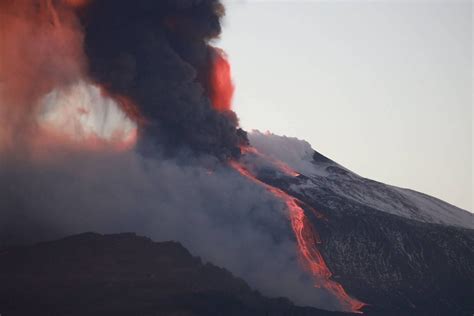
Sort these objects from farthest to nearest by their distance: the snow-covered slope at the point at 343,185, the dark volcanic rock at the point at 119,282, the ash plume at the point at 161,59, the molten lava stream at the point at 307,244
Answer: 1. the snow-covered slope at the point at 343,185
2. the ash plume at the point at 161,59
3. the molten lava stream at the point at 307,244
4. the dark volcanic rock at the point at 119,282

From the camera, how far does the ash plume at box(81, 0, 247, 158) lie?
84.9 metres

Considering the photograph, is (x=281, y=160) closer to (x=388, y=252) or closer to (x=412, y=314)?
(x=388, y=252)

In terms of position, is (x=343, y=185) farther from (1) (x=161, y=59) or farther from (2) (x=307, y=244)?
(1) (x=161, y=59)

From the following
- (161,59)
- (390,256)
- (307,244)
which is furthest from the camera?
(390,256)

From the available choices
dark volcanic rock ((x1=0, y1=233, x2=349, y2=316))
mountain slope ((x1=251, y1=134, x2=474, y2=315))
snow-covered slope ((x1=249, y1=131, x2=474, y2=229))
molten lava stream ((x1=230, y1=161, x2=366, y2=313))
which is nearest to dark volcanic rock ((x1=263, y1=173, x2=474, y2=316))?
mountain slope ((x1=251, y1=134, x2=474, y2=315))

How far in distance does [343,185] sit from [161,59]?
3474cm

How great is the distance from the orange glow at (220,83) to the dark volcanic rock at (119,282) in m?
21.9

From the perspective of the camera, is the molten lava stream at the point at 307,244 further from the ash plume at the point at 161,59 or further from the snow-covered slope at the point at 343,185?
the ash plume at the point at 161,59

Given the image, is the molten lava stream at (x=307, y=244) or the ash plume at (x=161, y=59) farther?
the ash plume at (x=161, y=59)

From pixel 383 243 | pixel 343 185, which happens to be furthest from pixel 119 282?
pixel 343 185

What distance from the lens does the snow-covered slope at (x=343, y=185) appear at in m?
104

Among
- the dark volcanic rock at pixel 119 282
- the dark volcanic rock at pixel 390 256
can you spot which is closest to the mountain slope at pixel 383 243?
the dark volcanic rock at pixel 390 256

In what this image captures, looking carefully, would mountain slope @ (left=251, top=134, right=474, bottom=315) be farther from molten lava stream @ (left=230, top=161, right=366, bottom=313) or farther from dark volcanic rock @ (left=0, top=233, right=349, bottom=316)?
dark volcanic rock @ (left=0, top=233, right=349, bottom=316)

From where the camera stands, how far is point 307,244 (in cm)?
8900
